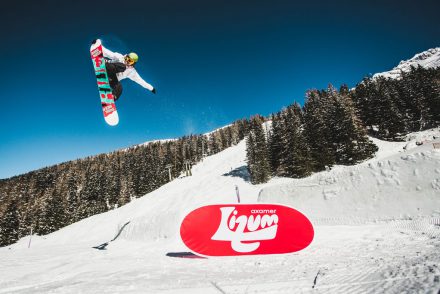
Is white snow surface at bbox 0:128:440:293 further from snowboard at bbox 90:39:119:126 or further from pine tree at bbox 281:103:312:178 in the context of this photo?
pine tree at bbox 281:103:312:178

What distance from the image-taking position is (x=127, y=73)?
1099 centimetres

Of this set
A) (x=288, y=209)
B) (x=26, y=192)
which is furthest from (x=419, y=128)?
(x=26, y=192)

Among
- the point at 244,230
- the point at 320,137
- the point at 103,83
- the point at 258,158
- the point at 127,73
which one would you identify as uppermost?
the point at 320,137

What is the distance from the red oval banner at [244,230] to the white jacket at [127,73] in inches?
240

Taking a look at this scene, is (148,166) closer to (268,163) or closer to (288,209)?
(268,163)

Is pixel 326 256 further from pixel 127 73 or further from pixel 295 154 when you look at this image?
pixel 295 154

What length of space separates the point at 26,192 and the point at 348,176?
347ft

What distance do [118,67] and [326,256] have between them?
10.4m

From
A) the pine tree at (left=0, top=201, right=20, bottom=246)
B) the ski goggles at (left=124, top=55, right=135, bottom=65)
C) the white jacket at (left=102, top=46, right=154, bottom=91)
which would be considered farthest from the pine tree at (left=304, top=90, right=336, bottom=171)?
the pine tree at (left=0, top=201, right=20, bottom=246)

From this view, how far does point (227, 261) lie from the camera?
335 inches

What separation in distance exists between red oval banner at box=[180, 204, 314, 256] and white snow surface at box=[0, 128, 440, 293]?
1.35 feet

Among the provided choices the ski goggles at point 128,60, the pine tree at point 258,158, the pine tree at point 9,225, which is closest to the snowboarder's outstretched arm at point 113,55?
the ski goggles at point 128,60

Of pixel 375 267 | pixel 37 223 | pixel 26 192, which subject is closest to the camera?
pixel 375 267

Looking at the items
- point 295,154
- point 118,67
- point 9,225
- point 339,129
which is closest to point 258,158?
point 295,154
